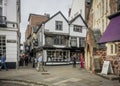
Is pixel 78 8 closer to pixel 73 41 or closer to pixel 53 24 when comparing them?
pixel 73 41

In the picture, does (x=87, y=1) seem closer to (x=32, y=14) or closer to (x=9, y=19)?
(x=32, y=14)

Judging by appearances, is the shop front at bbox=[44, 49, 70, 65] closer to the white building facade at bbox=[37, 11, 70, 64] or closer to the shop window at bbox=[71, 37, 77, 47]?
the white building facade at bbox=[37, 11, 70, 64]

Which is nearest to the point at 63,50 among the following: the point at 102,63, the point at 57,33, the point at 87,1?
the point at 57,33

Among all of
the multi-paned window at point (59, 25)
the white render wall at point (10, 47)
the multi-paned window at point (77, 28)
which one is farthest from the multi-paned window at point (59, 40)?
the white render wall at point (10, 47)

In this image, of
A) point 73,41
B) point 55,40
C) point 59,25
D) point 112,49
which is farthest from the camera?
point 73,41

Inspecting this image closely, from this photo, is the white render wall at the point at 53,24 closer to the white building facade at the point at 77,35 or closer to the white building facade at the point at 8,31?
the white building facade at the point at 77,35

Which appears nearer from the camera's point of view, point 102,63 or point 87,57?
point 102,63

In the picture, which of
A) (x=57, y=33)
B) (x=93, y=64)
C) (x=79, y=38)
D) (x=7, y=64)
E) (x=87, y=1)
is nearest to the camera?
(x=93, y=64)

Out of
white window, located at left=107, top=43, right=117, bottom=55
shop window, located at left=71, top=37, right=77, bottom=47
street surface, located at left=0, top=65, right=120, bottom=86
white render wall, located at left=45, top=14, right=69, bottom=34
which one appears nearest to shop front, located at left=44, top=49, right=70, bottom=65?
shop window, located at left=71, top=37, right=77, bottom=47

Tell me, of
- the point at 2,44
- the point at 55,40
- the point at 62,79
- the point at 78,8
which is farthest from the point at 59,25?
the point at 62,79

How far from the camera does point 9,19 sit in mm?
28406

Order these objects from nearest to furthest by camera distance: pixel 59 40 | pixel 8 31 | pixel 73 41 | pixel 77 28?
pixel 8 31 < pixel 59 40 < pixel 73 41 < pixel 77 28

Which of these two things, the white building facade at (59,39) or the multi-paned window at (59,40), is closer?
the white building facade at (59,39)

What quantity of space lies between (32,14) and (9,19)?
35.1 m
